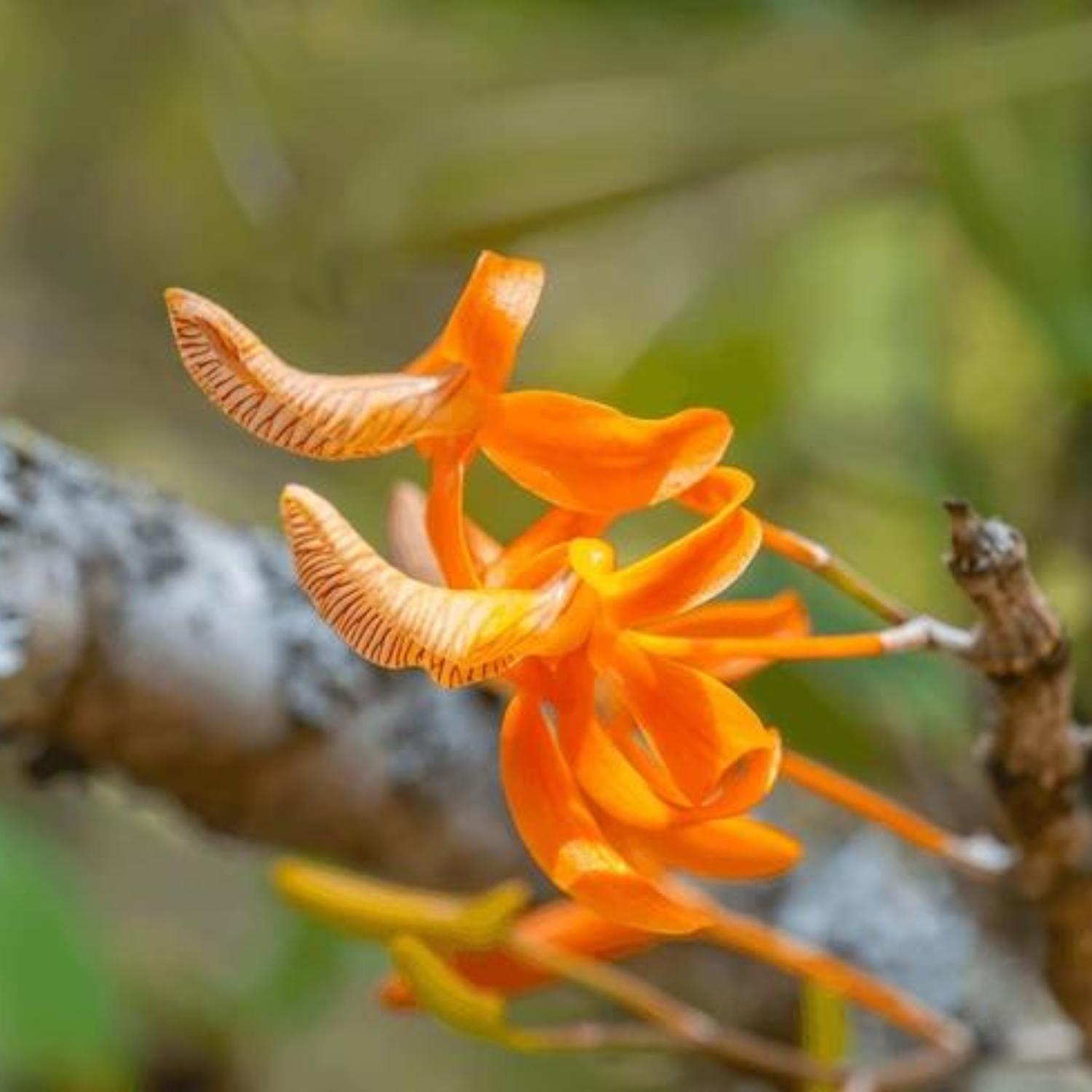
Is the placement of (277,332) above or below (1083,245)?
below

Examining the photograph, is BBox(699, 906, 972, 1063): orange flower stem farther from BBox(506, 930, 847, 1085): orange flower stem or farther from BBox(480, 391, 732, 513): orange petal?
BBox(480, 391, 732, 513): orange petal

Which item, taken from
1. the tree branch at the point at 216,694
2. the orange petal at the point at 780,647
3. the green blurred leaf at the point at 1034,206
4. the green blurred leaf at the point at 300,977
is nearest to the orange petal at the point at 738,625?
the orange petal at the point at 780,647

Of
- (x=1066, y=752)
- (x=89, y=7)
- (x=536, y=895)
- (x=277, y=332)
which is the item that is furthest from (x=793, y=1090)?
(x=89, y=7)

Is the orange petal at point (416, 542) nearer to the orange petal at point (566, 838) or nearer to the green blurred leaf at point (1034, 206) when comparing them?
the orange petal at point (566, 838)

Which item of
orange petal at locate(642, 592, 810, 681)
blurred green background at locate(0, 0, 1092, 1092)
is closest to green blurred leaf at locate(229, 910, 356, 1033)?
blurred green background at locate(0, 0, 1092, 1092)

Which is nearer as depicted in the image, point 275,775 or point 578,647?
point 578,647

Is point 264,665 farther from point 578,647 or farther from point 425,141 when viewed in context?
point 425,141

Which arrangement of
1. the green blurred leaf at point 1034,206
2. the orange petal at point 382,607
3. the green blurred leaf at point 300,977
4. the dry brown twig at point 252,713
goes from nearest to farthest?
the orange petal at point 382,607
the dry brown twig at point 252,713
the green blurred leaf at point 1034,206
the green blurred leaf at point 300,977

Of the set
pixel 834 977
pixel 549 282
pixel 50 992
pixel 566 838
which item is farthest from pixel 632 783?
pixel 549 282
